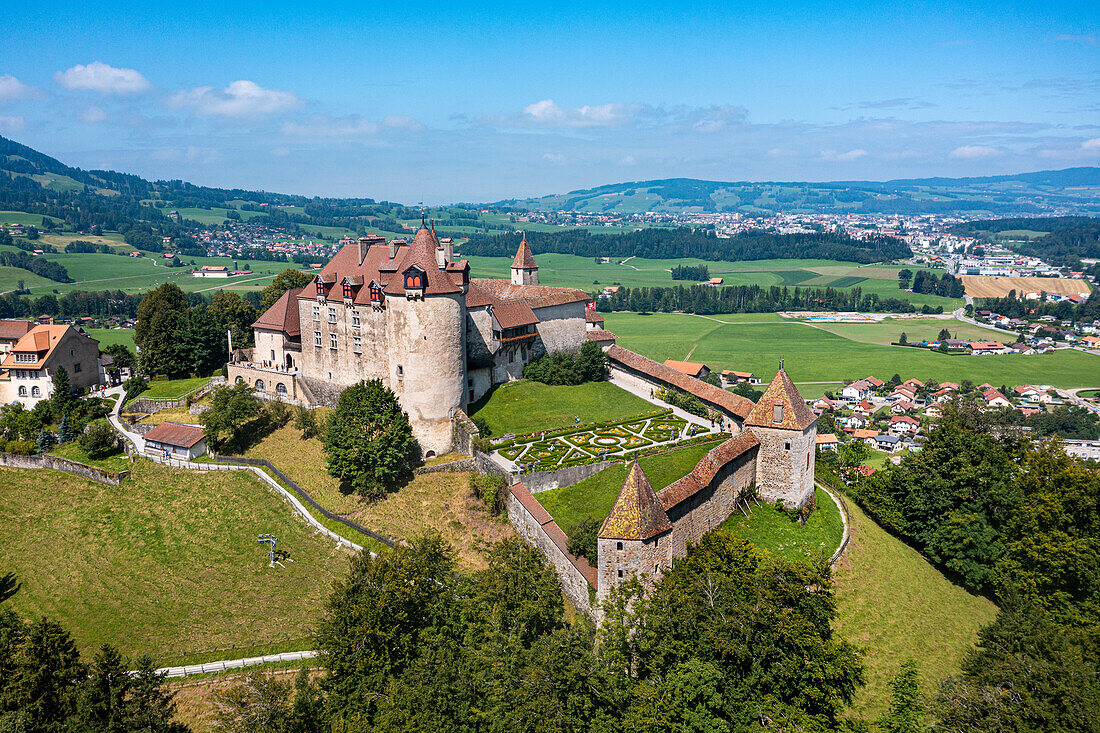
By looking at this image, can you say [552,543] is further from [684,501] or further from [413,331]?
[413,331]

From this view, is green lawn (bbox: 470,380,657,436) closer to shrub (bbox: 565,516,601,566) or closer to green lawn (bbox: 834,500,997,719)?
shrub (bbox: 565,516,601,566)

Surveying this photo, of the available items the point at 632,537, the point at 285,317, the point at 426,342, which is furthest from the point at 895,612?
the point at 285,317

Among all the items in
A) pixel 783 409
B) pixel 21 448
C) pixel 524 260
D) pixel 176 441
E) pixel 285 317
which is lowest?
pixel 21 448

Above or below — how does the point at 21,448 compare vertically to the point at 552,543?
above

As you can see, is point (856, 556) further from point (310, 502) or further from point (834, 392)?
point (834, 392)

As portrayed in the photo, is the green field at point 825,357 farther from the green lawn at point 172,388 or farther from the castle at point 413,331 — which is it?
the green lawn at point 172,388

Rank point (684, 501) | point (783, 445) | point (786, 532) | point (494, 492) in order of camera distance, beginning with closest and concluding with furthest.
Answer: point (684, 501) < point (786, 532) < point (783, 445) < point (494, 492)

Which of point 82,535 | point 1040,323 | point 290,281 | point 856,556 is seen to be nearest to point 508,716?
point 856,556

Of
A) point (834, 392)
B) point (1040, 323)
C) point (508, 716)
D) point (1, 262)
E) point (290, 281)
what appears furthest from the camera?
point (1, 262)
